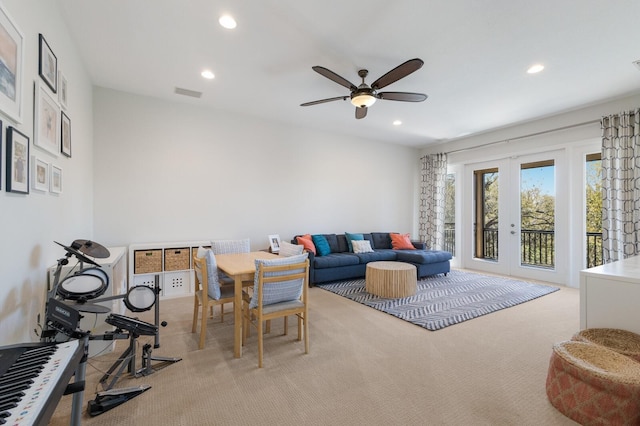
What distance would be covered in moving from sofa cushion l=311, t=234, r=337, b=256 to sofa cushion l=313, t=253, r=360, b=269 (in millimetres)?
171

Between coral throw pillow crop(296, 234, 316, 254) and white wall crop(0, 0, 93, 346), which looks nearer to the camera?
white wall crop(0, 0, 93, 346)

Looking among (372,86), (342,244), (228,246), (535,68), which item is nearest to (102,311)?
(228,246)

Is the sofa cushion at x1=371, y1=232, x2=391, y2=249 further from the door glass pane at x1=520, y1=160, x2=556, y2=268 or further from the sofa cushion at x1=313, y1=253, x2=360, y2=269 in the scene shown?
the door glass pane at x1=520, y1=160, x2=556, y2=268

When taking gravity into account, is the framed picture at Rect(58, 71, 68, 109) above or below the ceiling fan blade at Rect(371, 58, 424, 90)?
below

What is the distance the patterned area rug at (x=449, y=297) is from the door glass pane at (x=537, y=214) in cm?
75

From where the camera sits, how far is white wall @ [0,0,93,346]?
161cm

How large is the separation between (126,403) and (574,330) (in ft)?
13.5

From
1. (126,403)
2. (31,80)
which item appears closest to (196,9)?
(31,80)

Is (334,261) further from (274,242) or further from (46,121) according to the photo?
(46,121)

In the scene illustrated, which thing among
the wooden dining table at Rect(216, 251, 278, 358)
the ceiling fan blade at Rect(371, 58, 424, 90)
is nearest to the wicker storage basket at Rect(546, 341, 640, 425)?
the wooden dining table at Rect(216, 251, 278, 358)

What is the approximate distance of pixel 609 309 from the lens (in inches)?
78.2

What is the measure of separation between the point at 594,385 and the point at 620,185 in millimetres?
4030

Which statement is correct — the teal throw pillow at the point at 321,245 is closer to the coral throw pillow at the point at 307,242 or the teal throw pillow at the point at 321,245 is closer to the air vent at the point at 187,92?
the coral throw pillow at the point at 307,242

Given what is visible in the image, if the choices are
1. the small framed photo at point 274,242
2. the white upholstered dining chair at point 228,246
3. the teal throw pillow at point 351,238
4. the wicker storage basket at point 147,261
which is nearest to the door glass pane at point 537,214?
the teal throw pillow at point 351,238
